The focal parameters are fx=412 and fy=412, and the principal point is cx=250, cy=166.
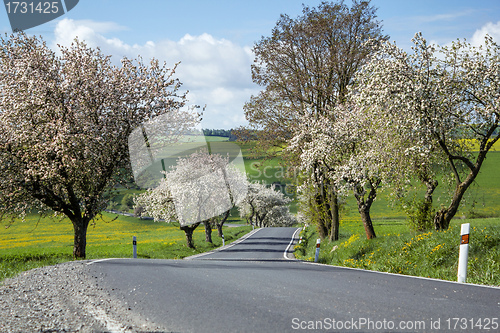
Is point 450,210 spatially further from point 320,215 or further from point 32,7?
point 32,7

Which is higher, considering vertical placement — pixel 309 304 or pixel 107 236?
pixel 309 304

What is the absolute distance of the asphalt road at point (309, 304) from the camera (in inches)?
177

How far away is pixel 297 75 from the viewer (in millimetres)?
27109

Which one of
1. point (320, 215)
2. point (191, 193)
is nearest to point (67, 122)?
point (320, 215)

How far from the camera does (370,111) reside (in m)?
14.7

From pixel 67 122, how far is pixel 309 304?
14.3 metres

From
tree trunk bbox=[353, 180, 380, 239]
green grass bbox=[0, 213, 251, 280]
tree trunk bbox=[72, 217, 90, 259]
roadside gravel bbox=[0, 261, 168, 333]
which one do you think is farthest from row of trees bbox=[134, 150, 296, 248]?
roadside gravel bbox=[0, 261, 168, 333]

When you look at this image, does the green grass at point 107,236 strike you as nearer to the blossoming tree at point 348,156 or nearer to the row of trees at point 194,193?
the row of trees at point 194,193

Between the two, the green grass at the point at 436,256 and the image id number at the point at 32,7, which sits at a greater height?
the image id number at the point at 32,7

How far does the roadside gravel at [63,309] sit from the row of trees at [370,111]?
10.4 m

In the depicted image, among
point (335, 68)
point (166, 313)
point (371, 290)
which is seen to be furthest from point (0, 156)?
point (335, 68)

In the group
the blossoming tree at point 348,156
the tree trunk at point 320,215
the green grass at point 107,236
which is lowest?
the green grass at point 107,236

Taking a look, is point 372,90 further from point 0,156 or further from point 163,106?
point 0,156

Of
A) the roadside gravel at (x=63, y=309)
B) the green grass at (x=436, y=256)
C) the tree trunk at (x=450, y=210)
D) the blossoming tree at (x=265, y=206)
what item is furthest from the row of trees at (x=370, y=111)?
the blossoming tree at (x=265, y=206)
